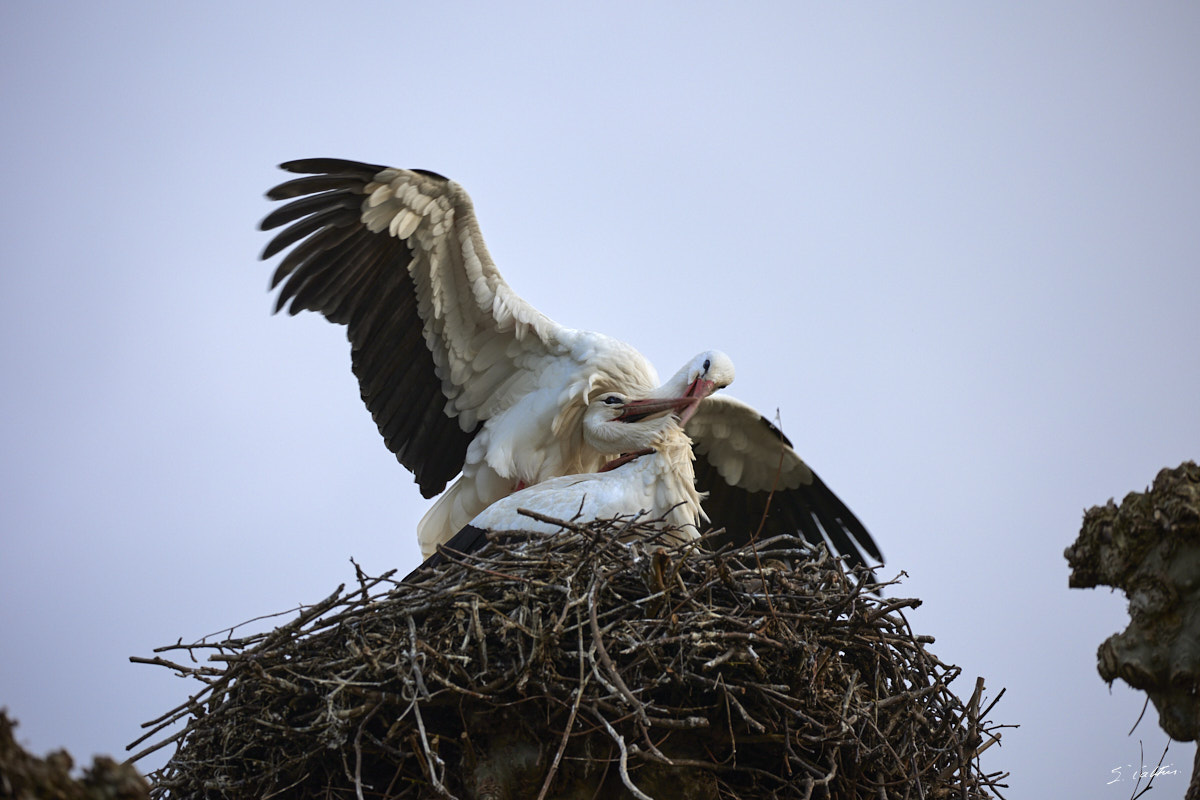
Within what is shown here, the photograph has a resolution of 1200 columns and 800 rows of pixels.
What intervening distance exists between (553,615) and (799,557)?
1899 millimetres

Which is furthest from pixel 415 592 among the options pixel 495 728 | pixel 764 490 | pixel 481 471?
pixel 764 490

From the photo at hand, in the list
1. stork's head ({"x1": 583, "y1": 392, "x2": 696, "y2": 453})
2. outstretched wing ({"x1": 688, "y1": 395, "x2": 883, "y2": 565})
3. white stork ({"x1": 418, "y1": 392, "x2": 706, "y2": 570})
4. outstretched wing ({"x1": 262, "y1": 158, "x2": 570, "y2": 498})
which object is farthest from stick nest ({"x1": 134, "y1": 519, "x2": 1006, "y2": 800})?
outstretched wing ({"x1": 688, "y1": 395, "x2": 883, "y2": 565})

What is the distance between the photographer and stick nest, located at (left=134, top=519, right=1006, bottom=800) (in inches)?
143

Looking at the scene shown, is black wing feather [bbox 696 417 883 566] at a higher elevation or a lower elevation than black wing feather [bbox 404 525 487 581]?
higher

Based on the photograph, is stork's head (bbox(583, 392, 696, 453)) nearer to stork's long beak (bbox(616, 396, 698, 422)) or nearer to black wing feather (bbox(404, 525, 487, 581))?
stork's long beak (bbox(616, 396, 698, 422))

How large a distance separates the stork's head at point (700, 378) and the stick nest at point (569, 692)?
1.49 metres

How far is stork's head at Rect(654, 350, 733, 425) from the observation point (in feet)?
18.3

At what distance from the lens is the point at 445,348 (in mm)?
6008

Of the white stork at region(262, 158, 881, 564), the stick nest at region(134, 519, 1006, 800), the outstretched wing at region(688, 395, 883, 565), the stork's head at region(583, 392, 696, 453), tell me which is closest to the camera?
the stick nest at region(134, 519, 1006, 800)

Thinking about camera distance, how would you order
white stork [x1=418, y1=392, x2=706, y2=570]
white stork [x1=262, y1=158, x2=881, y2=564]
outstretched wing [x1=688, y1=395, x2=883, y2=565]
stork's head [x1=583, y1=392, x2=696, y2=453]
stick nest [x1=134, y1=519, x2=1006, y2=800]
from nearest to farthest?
stick nest [x1=134, y1=519, x2=1006, y2=800]
white stork [x1=418, y1=392, x2=706, y2=570]
stork's head [x1=583, y1=392, x2=696, y2=453]
white stork [x1=262, y1=158, x2=881, y2=564]
outstretched wing [x1=688, y1=395, x2=883, y2=565]

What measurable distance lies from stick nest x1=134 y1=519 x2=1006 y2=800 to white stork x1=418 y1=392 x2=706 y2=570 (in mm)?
790

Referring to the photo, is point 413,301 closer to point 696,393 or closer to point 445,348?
point 445,348

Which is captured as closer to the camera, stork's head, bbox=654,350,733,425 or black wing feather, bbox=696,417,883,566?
stork's head, bbox=654,350,733,425

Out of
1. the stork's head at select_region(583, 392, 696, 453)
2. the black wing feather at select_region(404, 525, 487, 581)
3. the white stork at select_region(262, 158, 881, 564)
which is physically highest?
the white stork at select_region(262, 158, 881, 564)
